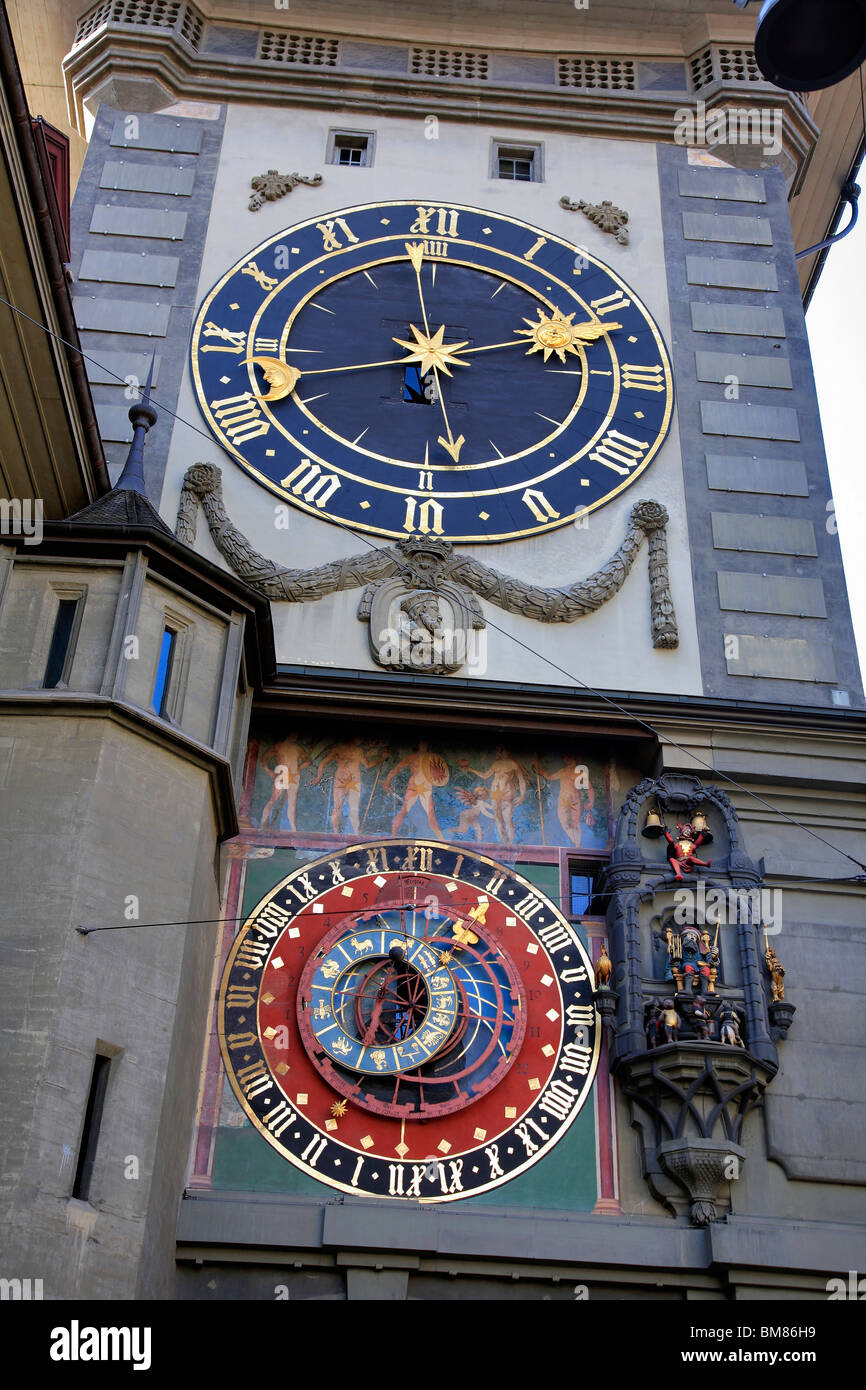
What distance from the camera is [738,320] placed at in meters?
15.4

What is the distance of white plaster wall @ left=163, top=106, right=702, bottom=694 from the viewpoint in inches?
512

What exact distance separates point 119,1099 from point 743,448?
7726mm

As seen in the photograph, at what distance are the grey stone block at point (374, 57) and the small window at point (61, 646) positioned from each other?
810 centimetres

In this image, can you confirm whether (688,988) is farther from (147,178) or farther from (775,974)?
(147,178)

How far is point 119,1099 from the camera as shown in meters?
9.63

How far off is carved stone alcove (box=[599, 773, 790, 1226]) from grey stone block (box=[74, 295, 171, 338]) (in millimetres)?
5875

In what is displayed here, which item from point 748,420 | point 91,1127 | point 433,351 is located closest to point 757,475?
point 748,420

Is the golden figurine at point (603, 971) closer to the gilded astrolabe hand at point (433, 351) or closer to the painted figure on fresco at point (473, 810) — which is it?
the painted figure on fresco at point (473, 810)

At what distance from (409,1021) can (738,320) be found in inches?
289

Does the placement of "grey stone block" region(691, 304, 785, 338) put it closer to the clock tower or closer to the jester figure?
the clock tower

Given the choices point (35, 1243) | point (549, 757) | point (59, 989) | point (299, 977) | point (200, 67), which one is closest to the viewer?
point (35, 1243)

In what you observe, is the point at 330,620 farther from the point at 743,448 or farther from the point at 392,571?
the point at 743,448

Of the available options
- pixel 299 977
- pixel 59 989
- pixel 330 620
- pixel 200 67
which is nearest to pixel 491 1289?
pixel 299 977

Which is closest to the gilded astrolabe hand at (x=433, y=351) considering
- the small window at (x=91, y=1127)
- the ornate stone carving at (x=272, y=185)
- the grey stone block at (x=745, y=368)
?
the ornate stone carving at (x=272, y=185)
